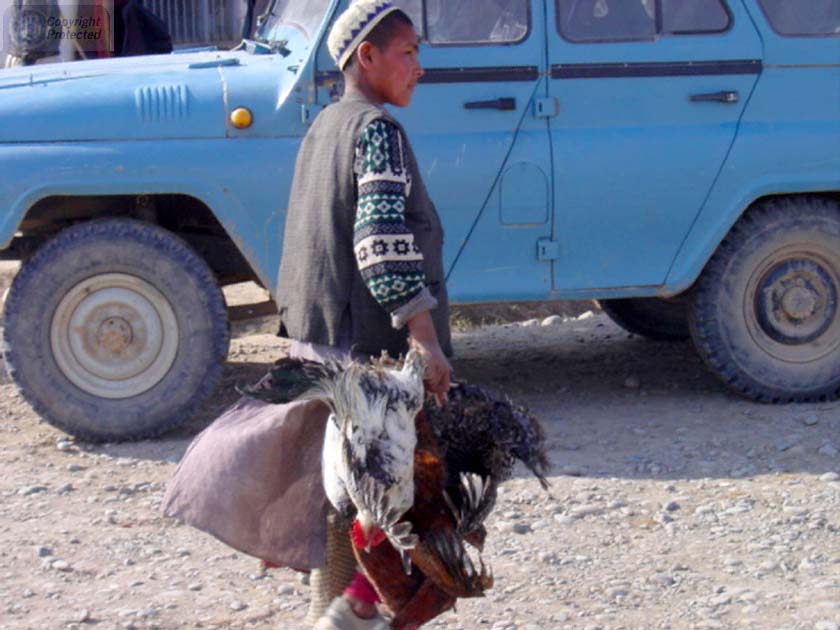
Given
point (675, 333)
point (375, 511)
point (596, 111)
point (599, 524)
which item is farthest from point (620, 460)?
point (375, 511)

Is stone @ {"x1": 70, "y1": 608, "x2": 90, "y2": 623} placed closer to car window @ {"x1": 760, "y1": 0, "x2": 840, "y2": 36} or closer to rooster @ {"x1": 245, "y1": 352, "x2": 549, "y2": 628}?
rooster @ {"x1": 245, "y1": 352, "x2": 549, "y2": 628}

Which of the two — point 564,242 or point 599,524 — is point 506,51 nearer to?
point 564,242

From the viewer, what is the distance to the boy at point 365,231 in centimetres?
314

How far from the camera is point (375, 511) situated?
10.2 ft

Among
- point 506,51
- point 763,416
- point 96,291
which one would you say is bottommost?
point 763,416

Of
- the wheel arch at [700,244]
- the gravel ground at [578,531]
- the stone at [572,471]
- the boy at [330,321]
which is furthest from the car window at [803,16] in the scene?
the boy at [330,321]

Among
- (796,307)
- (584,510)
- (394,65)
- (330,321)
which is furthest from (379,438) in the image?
(796,307)

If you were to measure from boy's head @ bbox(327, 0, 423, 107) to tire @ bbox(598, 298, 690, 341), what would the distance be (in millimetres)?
4068

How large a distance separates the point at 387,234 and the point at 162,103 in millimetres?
2764

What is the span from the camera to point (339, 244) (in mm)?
3293

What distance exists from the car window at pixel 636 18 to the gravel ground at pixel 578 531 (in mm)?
1653

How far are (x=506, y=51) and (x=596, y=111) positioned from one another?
0.45 metres

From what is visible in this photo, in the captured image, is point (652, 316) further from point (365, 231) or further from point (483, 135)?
point (365, 231)

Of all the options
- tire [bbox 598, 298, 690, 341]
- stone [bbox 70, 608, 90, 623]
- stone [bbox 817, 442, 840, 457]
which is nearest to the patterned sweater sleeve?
stone [bbox 70, 608, 90, 623]
